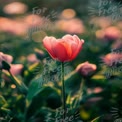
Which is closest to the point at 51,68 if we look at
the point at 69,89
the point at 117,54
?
the point at 69,89

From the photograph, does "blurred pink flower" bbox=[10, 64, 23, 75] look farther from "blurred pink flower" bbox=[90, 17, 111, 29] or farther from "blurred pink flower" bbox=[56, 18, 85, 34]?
"blurred pink flower" bbox=[90, 17, 111, 29]

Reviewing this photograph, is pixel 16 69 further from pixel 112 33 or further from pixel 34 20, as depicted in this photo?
pixel 112 33

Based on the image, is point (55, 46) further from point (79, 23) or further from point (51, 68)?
point (79, 23)

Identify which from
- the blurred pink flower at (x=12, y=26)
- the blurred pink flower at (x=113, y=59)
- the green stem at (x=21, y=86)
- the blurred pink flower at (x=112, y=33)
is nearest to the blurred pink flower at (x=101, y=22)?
the blurred pink flower at (x=112, y=33)

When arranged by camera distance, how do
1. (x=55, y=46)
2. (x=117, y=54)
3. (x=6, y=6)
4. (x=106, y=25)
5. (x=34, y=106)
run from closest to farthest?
(x=55, y=46), (x=34, y=106), (x=117, y=54), (x=106, y=25), (x=6, y=6)

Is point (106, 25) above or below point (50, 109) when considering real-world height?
above

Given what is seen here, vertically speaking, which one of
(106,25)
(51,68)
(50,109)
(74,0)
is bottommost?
(50,109)
